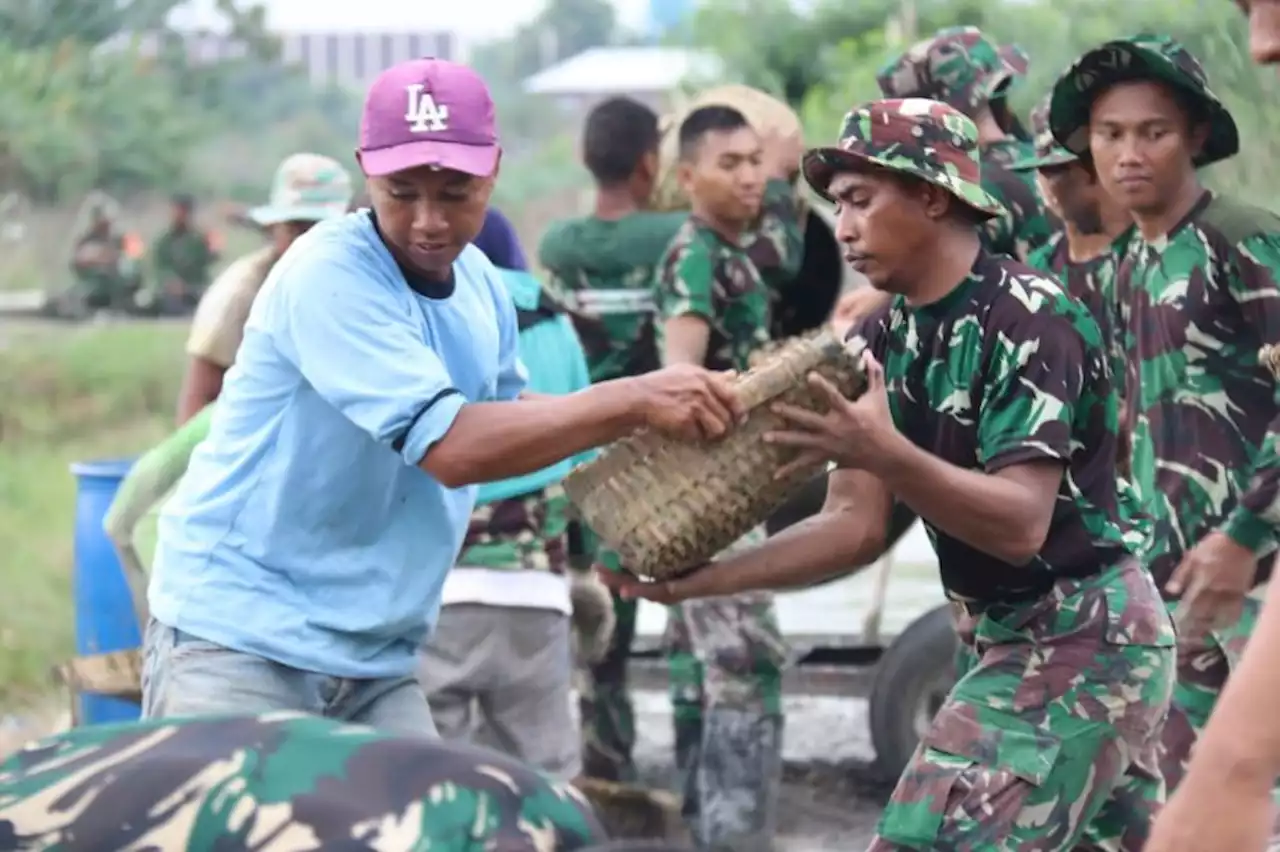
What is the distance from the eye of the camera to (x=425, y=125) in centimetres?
409

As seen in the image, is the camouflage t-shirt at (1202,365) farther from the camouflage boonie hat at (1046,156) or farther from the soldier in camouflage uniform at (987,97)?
the soldier in camouflage uniform at (987,97)

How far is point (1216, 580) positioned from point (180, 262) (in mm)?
22135

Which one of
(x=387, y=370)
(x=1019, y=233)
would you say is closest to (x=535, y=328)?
(x=1019, y=233)

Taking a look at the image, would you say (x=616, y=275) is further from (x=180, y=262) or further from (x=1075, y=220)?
(x=180, y=262)

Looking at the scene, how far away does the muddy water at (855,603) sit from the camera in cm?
989

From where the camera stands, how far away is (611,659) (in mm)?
7570

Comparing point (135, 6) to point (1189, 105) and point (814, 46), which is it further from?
point (1189, 105)

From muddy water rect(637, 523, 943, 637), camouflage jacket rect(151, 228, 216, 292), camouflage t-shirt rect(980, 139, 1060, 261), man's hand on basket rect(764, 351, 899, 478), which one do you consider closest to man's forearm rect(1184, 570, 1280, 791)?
man's hand on basket rect(764, 351, 899, 478)

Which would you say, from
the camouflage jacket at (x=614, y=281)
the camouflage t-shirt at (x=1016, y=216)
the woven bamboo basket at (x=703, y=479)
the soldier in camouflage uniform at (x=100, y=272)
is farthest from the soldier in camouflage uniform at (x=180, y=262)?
the woven bamboo basket at (x=703, y=479)

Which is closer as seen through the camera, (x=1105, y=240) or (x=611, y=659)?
(x=1105, y=240)

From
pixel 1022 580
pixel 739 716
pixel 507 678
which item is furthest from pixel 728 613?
pixel 1022 580

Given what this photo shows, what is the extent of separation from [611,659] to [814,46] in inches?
554

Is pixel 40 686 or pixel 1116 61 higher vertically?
pixel 1116 61

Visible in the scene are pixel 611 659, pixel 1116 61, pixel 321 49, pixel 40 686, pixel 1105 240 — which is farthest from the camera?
pixel 321 49
